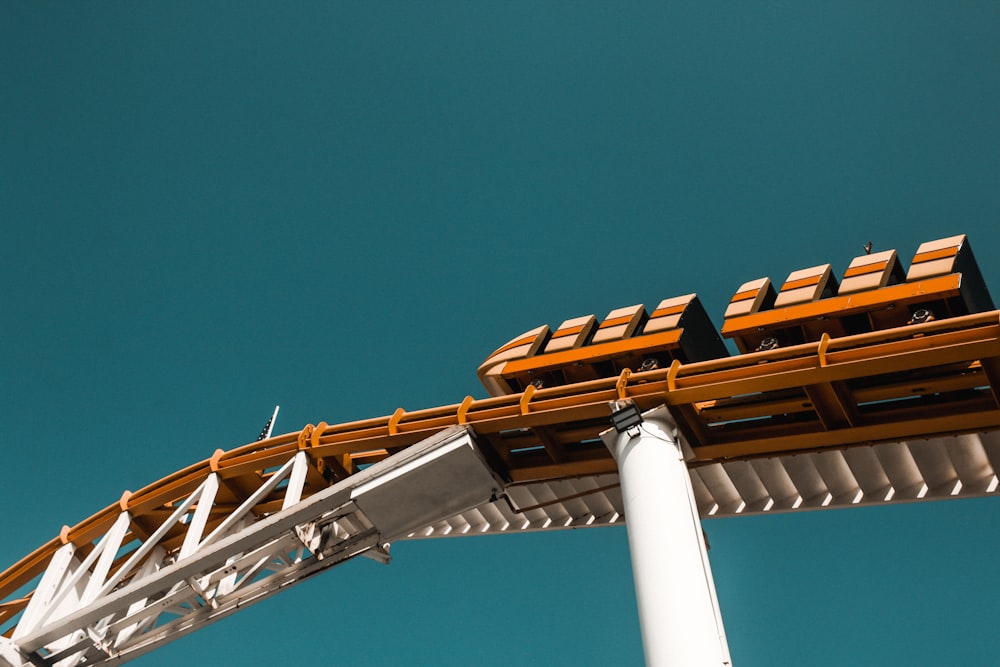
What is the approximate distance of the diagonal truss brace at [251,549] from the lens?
18984mm

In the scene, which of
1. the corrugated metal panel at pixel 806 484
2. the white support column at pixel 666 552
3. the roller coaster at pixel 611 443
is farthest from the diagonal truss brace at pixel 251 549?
the white support column at pixel 666 552

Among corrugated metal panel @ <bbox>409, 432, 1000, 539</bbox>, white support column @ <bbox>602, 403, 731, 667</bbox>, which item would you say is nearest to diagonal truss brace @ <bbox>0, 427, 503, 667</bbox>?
corrugated metal panel @ <bbox>409, 432, 1000, 539</bbox>

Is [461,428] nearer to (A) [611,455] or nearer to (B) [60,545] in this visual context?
(A) [611,455]

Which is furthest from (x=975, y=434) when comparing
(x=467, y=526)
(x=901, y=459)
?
(x=467, y=526)

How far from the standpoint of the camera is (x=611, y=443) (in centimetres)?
Answer: 1725

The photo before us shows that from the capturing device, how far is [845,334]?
17.5m

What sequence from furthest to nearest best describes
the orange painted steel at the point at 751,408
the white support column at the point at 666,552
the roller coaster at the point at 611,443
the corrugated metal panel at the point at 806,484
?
the corrugated metal panel at the point at 806,484 < the roller coaster at the point at 611,443 < the orange painted steel at the point at 751,408 < the white support column at the point at 666,552

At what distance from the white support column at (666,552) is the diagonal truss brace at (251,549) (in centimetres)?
346

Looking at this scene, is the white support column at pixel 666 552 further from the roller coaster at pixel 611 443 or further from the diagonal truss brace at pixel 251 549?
the diagonal truss brace at pixel 251 549

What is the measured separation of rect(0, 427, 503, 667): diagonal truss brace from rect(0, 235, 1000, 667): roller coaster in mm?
43

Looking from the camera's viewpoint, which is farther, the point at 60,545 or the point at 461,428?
the point at 60,545

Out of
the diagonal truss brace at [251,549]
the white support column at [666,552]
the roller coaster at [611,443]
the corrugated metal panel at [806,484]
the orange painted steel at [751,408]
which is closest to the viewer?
the white support column at [666,552]

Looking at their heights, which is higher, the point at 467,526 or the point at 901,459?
the point at 467,526

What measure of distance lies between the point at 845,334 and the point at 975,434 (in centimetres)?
265
